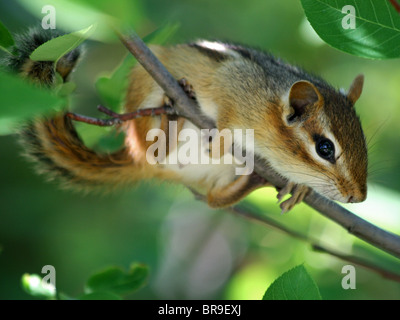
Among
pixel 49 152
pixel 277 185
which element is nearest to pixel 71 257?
pixel 49 152

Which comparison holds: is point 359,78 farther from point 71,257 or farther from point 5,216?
point 5,216

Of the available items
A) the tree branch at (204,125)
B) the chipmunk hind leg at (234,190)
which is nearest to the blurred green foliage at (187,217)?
the chipmunk hind leg at (234,190)

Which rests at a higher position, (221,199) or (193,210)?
(193,210)

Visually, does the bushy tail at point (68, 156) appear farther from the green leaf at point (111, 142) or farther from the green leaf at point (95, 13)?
the green leaf at point (95, 13)

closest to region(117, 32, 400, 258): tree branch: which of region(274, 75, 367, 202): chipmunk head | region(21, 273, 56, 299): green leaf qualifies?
region(274, 75, 367, 202): chipmunk head

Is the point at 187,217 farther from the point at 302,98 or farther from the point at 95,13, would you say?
the point at 95,13

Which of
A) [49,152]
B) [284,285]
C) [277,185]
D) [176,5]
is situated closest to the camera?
[284,285]

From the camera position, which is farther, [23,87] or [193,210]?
[193,210]
